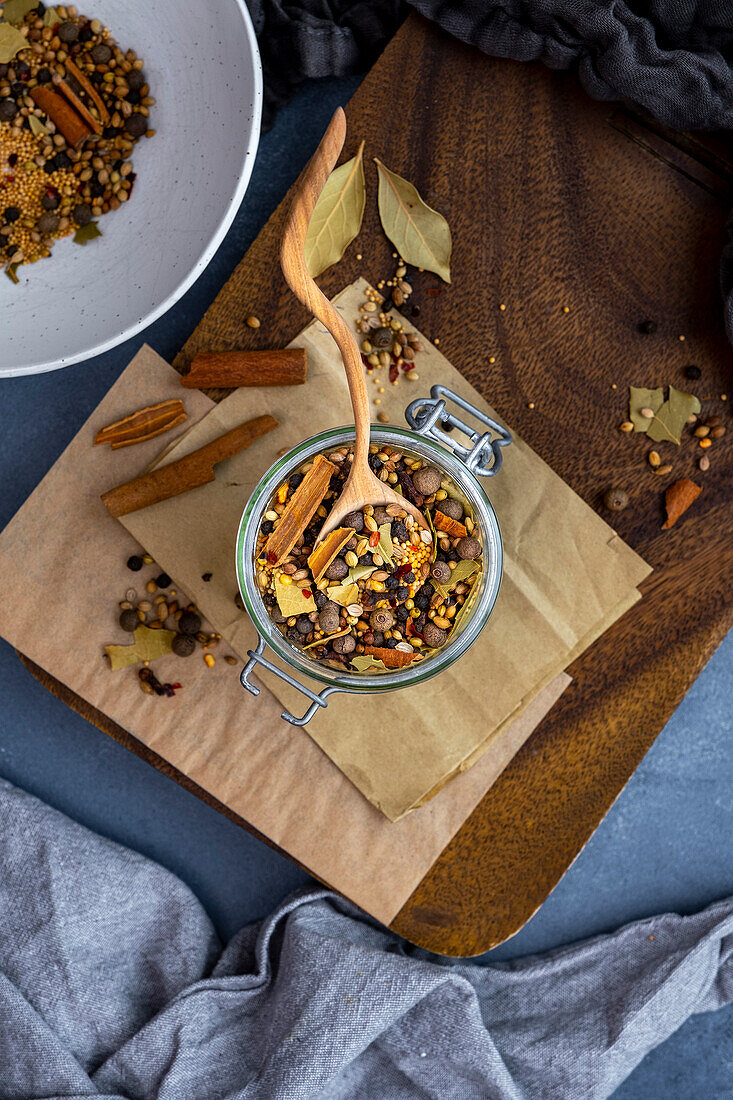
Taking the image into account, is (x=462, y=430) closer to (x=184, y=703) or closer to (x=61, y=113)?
(x=184, y=703)

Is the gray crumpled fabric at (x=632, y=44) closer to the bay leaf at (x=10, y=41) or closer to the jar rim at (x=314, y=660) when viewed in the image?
the jar rim at (x=314, y=660)

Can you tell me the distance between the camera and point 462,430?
1089mm

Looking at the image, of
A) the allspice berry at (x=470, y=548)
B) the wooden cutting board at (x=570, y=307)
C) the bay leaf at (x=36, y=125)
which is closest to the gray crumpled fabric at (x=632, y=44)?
the wooden cutting board at (x=570, y=307)

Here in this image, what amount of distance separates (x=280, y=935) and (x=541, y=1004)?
1.49 feet

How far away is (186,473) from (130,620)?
229 millimetres

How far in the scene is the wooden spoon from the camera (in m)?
0.86

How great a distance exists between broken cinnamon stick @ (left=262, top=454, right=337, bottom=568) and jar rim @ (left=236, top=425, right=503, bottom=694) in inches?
1.0

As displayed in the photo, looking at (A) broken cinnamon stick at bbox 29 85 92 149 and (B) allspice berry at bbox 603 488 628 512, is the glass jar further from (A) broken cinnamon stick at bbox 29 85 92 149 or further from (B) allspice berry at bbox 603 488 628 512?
(A) broken cinnamon stick at bbox 29 85 92 149

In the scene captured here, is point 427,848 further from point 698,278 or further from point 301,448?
point 698,278

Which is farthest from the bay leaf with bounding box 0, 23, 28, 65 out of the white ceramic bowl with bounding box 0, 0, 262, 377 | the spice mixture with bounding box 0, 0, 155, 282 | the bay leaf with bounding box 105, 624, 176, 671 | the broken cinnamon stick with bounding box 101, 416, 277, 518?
the bay leaf with bounding box 105, 624, 176, 671

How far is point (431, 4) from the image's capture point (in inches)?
44.1

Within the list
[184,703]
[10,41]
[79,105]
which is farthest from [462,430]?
[10,41]

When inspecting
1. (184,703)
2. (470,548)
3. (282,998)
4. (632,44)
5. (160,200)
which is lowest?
(282,998)

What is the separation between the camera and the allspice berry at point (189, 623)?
1.18 metres
